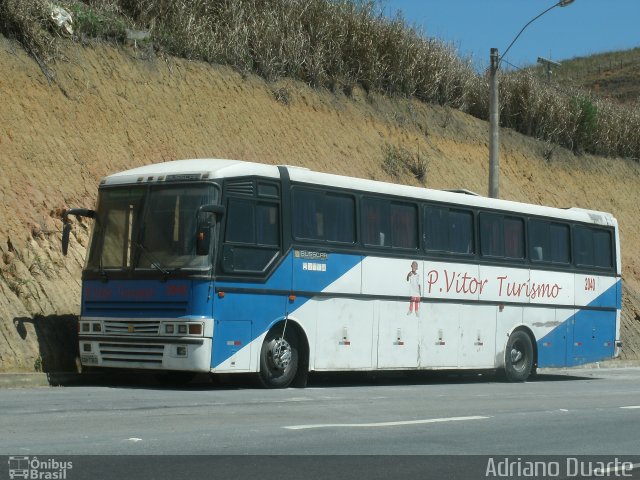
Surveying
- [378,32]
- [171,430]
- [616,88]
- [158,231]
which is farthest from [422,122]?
[616,88]

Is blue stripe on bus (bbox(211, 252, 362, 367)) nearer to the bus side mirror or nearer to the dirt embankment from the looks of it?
the bus side mirror

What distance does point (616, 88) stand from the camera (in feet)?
271

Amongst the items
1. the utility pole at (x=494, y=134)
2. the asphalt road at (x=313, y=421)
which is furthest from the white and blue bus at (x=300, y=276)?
the utility pole at (x=494, y=134)

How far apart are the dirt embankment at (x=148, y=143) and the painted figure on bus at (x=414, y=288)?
223 inches

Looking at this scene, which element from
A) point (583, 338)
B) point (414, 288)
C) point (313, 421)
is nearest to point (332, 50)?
point (583, 338)

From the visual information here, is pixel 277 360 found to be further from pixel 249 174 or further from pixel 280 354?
pixel 249 174

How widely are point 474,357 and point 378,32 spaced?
1641 cm

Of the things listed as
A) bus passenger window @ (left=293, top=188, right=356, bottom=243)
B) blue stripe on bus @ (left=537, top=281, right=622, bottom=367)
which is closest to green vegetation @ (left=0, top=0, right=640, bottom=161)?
bus passenger window @ (left=293, top=188, right=356, bottom=243)

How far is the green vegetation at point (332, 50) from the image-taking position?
86.0 feet

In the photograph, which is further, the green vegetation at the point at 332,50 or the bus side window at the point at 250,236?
the green vegetation at the point at 332,50

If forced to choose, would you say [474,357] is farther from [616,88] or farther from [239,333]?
[616,88]

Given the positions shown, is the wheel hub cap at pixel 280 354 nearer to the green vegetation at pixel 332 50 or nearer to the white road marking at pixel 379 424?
the white road marking at pixel 379 424
